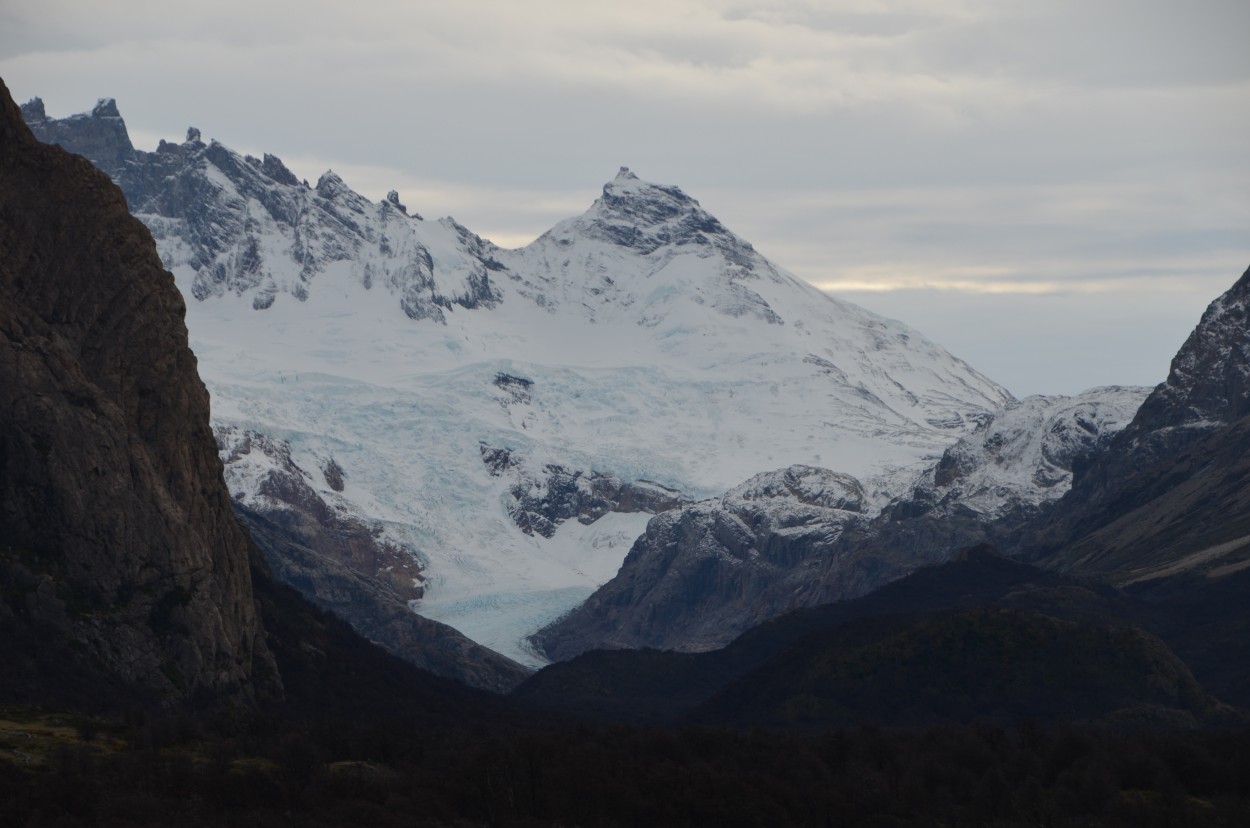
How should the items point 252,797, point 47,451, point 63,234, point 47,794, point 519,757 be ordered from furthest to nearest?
point 63,234 < point 47,451 < point 519,757 < point 252,797 < point 47,794

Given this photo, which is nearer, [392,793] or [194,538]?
[392,793]

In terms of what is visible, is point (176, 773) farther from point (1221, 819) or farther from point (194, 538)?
point (1221, 819)

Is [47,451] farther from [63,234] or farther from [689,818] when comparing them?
[689,818]

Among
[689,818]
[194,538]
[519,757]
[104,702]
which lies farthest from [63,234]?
[689,818]

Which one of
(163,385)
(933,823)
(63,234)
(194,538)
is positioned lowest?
(933,823)

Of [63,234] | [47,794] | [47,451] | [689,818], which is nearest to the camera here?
[47,794]

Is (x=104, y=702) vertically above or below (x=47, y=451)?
below

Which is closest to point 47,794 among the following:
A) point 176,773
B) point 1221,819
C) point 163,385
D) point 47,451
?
point 176,773
